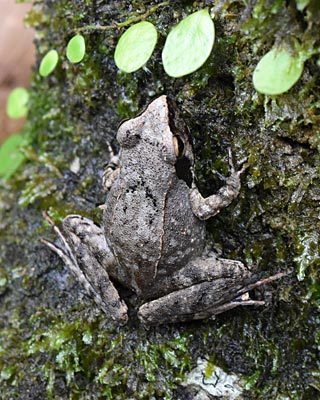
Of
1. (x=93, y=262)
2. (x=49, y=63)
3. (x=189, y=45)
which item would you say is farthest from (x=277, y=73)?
(x=49, y=63)

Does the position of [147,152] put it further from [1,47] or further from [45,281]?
[1,47]

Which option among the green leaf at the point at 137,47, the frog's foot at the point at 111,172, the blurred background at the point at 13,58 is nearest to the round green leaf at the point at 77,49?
the green leaf at the point at 137,47

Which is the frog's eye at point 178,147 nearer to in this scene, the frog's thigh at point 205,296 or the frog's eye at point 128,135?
the frog's eye at point 128,135

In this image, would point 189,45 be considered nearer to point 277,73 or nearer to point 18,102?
point 277,73

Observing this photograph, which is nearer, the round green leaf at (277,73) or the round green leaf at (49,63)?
the round green leaf at (277,73)

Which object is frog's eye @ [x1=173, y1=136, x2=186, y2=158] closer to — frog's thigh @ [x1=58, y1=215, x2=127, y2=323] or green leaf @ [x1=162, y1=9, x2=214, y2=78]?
green leaf @ [x1=162, y1=9, x2=214, y2=78]

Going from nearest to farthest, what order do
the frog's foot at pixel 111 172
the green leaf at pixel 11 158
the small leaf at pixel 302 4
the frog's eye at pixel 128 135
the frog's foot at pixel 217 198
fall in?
the small leaf at pixel 302 4, the frog's foot at pixel 217 198, the frog's eye at pixel 128 135, the frog's foot at pixel 111 172, the green leaf at pixel 11 158

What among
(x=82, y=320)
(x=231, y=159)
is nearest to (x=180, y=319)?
(x=82, y=320)
